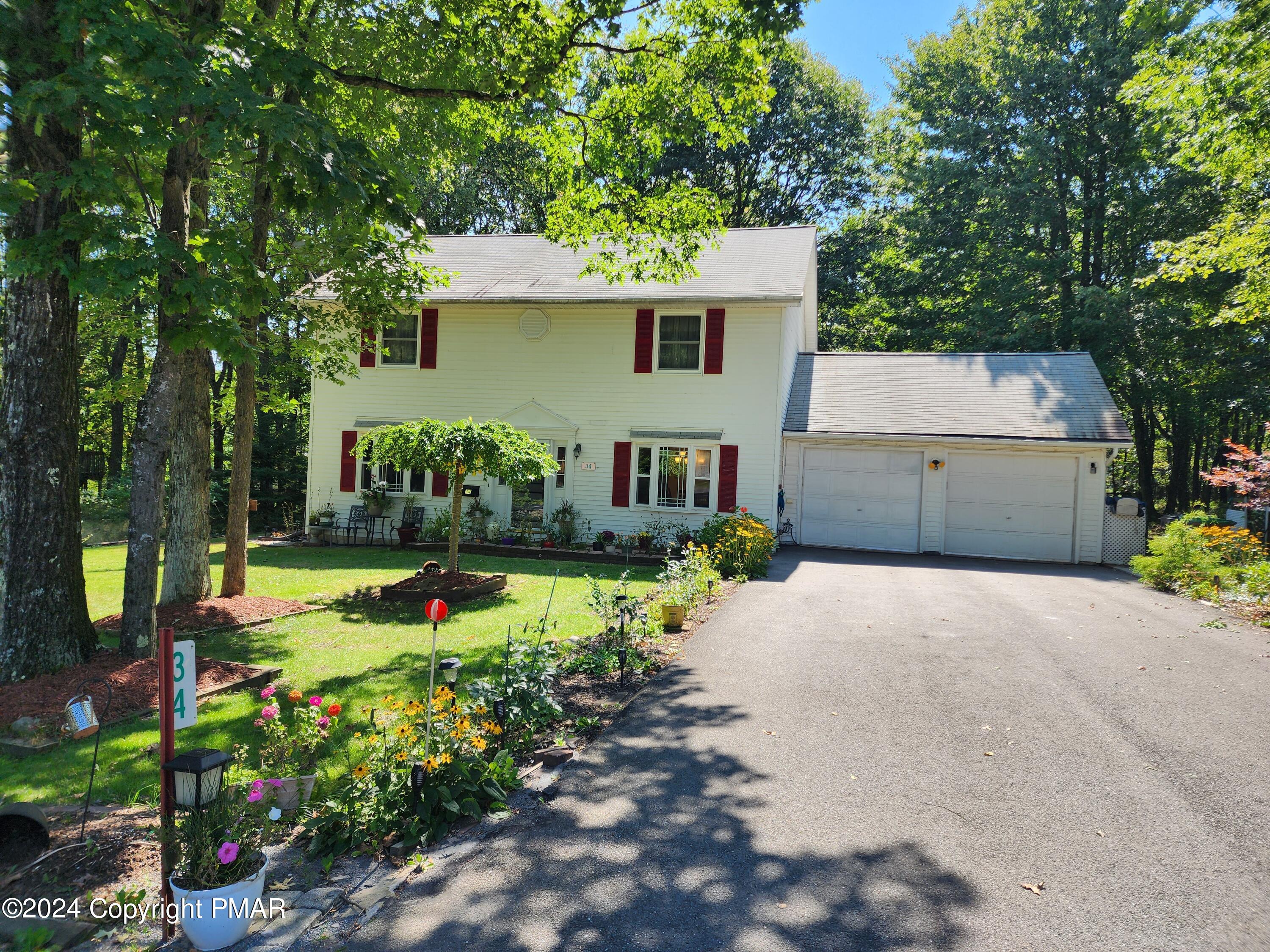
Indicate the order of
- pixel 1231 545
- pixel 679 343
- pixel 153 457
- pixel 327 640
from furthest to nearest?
pixel 679 343, pixel 1231 545, pixel 327 640, pixel 153 457

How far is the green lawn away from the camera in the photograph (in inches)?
190

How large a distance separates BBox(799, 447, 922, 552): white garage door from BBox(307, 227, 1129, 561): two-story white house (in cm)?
3

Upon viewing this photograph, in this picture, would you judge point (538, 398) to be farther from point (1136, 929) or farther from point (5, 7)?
point (1136, 929)

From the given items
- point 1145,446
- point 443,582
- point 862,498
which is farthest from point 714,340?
point 1145,446

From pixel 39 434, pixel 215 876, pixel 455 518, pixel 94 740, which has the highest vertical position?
pixel 39 434

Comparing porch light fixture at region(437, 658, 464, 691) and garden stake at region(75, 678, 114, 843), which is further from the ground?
porch light fixture at region(437, 658, 464, 691)

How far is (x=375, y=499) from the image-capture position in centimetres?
1730

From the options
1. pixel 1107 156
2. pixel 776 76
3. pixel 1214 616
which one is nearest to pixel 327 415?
pixel 1214 616

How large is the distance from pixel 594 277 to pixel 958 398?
9.15 m

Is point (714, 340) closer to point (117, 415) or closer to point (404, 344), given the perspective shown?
point (404, 344)

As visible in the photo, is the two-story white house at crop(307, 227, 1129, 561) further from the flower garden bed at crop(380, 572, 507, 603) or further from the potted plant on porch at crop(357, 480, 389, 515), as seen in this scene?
the flower garden bed at crop(380, 572, 507, 603)

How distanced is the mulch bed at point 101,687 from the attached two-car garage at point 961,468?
12.9 meters

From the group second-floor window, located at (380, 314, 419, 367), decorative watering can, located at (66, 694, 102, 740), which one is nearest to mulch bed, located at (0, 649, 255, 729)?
decorative watering can, located at (66, 694, 102, 740)

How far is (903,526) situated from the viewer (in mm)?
17219
